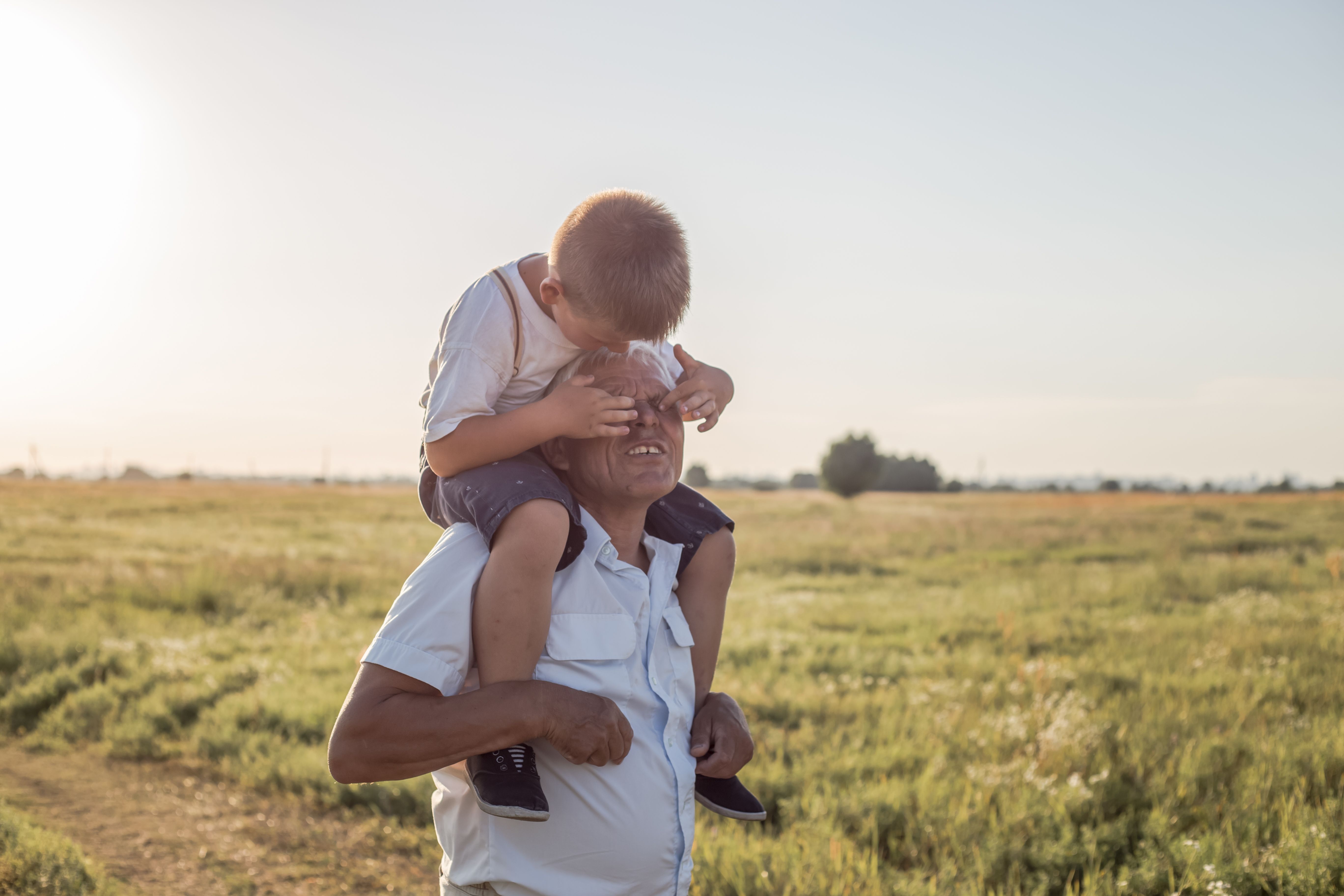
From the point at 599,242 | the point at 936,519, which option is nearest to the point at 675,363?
the point at 599,242

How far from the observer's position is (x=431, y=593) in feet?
6.56

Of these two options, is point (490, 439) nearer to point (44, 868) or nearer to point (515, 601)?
point (515, 601)

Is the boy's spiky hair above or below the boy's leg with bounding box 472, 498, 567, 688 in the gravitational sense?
above

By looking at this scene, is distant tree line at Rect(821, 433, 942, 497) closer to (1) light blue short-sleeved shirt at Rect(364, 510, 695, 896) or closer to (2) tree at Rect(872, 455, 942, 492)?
(2) tree at Rect(872, 455, 942, 492)

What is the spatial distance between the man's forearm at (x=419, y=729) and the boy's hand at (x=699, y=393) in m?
0.85

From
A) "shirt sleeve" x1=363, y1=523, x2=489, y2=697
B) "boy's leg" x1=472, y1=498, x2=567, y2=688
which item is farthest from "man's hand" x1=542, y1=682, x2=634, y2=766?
"shirt sleeve" x1=363, y1=523, x2=489, y2=697

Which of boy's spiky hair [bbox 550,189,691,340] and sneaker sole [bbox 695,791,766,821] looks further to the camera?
sneaker sole [bbox 695,791,766,821]

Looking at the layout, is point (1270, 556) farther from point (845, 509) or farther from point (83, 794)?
point (845, 509)

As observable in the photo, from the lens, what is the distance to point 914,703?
24.1 feet

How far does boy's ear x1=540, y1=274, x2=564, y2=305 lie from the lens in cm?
237

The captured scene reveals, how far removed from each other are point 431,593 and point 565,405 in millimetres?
545

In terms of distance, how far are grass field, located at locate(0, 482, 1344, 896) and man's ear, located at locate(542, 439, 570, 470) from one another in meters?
2.63

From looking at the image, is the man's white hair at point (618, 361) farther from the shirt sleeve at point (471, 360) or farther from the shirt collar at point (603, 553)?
the shirt collar at point (603, 553)

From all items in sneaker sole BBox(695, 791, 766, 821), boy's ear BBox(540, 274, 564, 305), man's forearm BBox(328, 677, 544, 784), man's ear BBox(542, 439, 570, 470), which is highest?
boy's ear BBox(540, 274, 564, 305)
